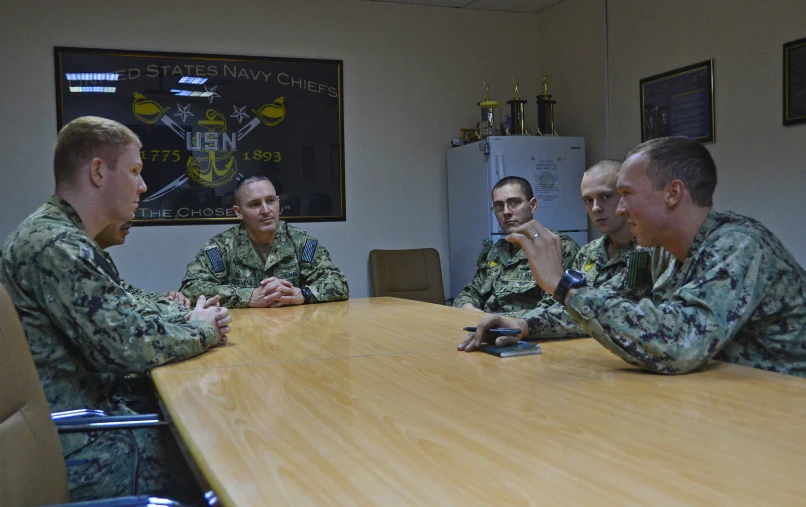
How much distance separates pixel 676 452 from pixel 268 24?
4.75 m

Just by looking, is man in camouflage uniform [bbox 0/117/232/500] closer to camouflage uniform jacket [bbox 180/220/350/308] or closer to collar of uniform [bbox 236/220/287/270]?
camouflage uniform jacket [bbox 180/220/350/308]

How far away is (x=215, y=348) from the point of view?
2.30 metres

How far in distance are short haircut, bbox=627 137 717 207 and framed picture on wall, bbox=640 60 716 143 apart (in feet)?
9.31

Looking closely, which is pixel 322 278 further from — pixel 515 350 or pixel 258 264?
pixel 515 350

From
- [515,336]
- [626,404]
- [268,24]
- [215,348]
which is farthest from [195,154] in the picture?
[626,404]

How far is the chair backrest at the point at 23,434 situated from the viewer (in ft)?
4.12

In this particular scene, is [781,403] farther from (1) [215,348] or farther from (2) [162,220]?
(2) [162,220]

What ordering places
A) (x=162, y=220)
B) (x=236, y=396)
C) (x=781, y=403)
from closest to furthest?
(x=781, y=403), (x=236, y=396), (x=162, y=220)

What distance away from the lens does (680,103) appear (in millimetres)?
4613

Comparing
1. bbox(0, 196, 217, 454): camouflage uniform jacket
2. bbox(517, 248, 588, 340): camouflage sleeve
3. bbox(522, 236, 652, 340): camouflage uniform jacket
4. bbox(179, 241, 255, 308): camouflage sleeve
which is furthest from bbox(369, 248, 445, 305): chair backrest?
bbox(0, 196, 217, 454): camouflage uniform jacket

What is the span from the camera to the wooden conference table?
0.96 meters

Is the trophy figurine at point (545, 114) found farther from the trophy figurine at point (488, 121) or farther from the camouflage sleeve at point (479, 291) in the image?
the camouflage sleeve at point (479, 291)

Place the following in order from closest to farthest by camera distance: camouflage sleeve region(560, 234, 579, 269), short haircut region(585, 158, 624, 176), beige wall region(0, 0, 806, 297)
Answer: short haircut region(585, 158, 624, 176) < camouflage sleeve region(560, 234, 579, 269) < beige wall region(0, 0, 806, 297)

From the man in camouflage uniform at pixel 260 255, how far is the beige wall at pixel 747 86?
93.3 inches
